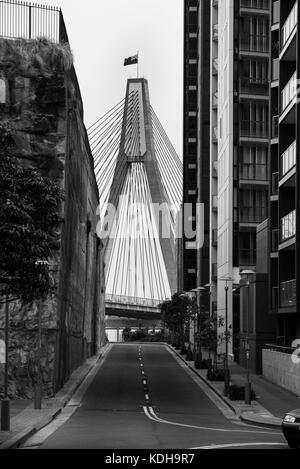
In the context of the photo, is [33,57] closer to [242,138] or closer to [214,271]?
[242,138]

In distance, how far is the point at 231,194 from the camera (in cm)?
7694

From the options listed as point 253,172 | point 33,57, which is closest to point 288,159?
point 33,57

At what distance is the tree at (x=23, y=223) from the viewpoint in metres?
19.7

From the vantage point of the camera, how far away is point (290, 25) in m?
48.2

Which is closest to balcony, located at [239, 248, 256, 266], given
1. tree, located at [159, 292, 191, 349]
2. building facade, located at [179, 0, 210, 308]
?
tree, located at [159, 292, 191, 349]

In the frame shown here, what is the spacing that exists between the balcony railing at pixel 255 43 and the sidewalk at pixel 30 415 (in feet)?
131

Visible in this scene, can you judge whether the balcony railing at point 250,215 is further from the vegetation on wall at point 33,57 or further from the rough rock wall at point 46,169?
the vegetation on wall at point 33,57

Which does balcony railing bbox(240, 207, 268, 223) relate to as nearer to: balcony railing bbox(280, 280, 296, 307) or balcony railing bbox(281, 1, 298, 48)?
balcony railing bbox(281, 1, 298, 48)

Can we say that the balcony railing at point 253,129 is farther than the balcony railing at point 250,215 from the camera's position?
Yes

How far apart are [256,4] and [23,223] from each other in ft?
213

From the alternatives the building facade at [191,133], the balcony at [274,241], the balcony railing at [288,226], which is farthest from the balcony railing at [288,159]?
the building facade at [191,133]

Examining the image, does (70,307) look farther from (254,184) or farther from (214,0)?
(214,0)

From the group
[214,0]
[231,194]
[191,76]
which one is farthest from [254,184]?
[191,76]
